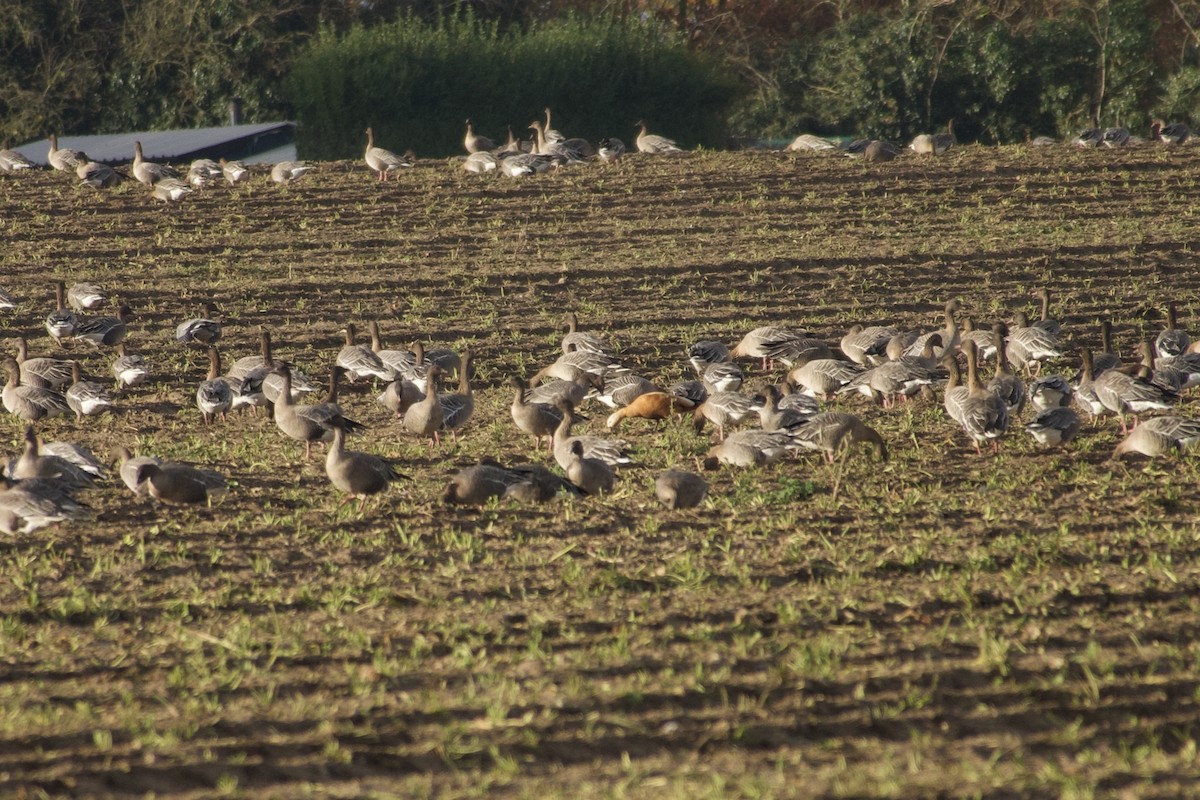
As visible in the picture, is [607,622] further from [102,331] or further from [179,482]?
[102,331]

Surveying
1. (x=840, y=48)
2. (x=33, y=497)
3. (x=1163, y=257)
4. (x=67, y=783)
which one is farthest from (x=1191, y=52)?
(x=67, y=783)

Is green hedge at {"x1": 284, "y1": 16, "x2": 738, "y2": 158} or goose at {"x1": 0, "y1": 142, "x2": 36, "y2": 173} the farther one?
green hedge at {"x1": 284, "y1": 16, "x2": 738, "y2": 158}

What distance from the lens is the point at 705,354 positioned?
14.8m

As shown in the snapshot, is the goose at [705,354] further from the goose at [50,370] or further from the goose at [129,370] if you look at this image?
the goose at [50,370]

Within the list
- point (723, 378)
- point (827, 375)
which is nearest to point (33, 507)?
point (723, 378)

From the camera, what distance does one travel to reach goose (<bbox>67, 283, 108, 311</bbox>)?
58.6 feet

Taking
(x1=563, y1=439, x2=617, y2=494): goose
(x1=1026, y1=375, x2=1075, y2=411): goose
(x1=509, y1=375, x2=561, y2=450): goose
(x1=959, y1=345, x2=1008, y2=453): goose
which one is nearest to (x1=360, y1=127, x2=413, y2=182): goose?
(x1=509, y1=375, x2=561, y2=450): goose

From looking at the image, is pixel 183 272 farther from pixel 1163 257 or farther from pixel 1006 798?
pixel 1006 798

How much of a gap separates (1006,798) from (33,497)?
6.20 metres

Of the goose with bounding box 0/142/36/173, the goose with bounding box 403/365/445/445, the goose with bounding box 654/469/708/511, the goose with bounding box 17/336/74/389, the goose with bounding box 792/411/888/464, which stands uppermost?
the goose with bounding box 654/469/708/511

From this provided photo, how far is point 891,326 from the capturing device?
674 inches

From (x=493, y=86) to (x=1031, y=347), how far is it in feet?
73.6

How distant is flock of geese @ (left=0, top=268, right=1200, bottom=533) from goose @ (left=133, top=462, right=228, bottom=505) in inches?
0.4

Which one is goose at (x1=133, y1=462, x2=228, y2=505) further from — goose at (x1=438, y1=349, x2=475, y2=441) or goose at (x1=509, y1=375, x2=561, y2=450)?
goose at (x1=509, y1=375, x2=561, y2=450)
